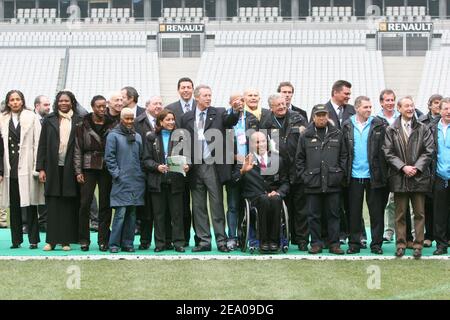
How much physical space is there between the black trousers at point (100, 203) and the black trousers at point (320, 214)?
244 cm

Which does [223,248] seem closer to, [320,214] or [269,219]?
[269,219]

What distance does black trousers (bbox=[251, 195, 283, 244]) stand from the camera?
11344mm

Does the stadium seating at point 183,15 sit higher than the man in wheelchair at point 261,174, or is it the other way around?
the stadium seating at point 183,15

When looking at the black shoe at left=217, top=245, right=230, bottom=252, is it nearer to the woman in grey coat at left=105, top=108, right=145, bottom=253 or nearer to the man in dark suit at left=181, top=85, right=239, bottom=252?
the man in dark suit at left=181, top=85, right=239, bottom=252

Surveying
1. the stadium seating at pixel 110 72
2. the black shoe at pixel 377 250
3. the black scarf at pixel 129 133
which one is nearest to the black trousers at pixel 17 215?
the black scarf at pixel 129 133

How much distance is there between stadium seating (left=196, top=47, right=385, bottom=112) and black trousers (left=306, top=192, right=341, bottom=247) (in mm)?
29459

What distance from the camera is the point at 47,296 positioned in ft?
27.5

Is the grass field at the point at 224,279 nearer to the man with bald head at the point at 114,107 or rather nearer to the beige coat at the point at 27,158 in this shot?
the beige coat at the point at 27,158

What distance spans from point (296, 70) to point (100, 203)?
32.9 m

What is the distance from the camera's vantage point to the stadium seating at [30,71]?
142ft

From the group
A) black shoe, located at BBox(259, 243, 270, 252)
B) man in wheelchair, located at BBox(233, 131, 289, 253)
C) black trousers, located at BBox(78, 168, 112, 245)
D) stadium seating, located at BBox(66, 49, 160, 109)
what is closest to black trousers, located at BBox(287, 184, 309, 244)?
man in wheelchair, located at BBox(233, 131, 289, 253)

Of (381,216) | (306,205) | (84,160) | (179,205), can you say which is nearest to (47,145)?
(84,160)

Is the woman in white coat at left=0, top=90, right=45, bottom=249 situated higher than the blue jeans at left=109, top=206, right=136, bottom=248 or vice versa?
the woman in white coat at left=0, top=90, right=45, bottom=249
